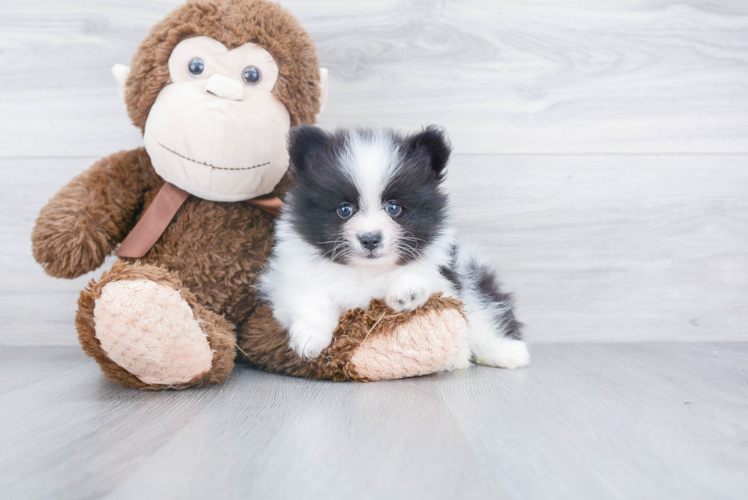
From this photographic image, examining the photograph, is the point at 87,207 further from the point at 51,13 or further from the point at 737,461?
the point at 737,461

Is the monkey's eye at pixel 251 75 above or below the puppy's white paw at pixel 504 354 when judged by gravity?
above

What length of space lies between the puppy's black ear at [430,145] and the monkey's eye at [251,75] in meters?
0.41

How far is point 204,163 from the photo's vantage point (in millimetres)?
1209

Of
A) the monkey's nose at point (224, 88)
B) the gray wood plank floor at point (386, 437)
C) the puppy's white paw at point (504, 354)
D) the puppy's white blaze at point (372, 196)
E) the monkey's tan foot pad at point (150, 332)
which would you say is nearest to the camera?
the gray wood plank floor at point (386, 437)

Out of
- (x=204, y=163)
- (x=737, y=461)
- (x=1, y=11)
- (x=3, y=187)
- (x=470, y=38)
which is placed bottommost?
(x=3, y=187)

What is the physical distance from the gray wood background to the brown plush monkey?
1.41 ft

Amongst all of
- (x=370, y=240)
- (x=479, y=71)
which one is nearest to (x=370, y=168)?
(x=370, y=240)

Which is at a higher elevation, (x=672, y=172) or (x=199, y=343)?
(x=672, y=172)

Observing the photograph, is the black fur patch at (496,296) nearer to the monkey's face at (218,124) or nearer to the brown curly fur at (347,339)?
the brown curly fur at (347,339)

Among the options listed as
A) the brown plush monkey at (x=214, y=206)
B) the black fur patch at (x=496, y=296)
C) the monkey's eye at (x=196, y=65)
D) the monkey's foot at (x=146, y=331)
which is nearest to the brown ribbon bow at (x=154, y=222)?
the brown plush monkey at (x=214, y=206)

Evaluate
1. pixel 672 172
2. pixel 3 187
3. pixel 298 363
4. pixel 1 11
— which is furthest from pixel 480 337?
pixel 1 11

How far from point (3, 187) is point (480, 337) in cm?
157

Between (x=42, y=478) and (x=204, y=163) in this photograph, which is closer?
(x=42, y=478)

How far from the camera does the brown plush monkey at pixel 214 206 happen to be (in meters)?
1.14
